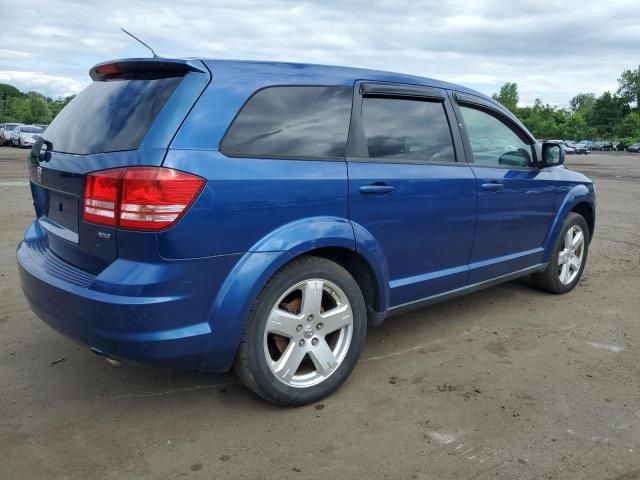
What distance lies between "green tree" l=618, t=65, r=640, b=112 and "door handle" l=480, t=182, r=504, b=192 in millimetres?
128489

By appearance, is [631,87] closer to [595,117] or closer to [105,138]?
[595,117]

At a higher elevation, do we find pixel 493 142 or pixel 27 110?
pixel 27 110

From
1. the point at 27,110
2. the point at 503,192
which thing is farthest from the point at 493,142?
the point at 27,110

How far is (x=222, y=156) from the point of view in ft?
9.14

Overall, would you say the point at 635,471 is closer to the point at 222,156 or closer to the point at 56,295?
the point at 222,156

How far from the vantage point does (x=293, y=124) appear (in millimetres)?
3160

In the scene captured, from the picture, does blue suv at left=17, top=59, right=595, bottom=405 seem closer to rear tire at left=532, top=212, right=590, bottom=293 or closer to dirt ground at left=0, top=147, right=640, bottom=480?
dirt ground at left=0, top=147, right=640, bottom=480

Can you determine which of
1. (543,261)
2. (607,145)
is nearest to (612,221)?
(543,261)

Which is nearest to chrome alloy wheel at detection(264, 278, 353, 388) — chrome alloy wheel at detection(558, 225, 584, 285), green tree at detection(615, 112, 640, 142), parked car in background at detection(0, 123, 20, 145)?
chrome alloy wheel at detection(558, 225, 584, 285)

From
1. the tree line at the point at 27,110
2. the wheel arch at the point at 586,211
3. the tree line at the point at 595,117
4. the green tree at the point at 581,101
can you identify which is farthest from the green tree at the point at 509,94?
the wheel arch at the point at 586,211

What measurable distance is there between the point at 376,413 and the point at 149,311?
1.33m

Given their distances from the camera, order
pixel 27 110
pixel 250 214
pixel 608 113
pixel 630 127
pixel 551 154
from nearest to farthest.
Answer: pixel 250 214, pixel 551 154, pixel 630 127, pixel 608 113, pixel 27 110

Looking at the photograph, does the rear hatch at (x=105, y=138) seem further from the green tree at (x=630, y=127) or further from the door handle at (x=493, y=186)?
the green tree at (x=630, y=127)

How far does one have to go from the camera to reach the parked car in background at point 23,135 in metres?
31.3
